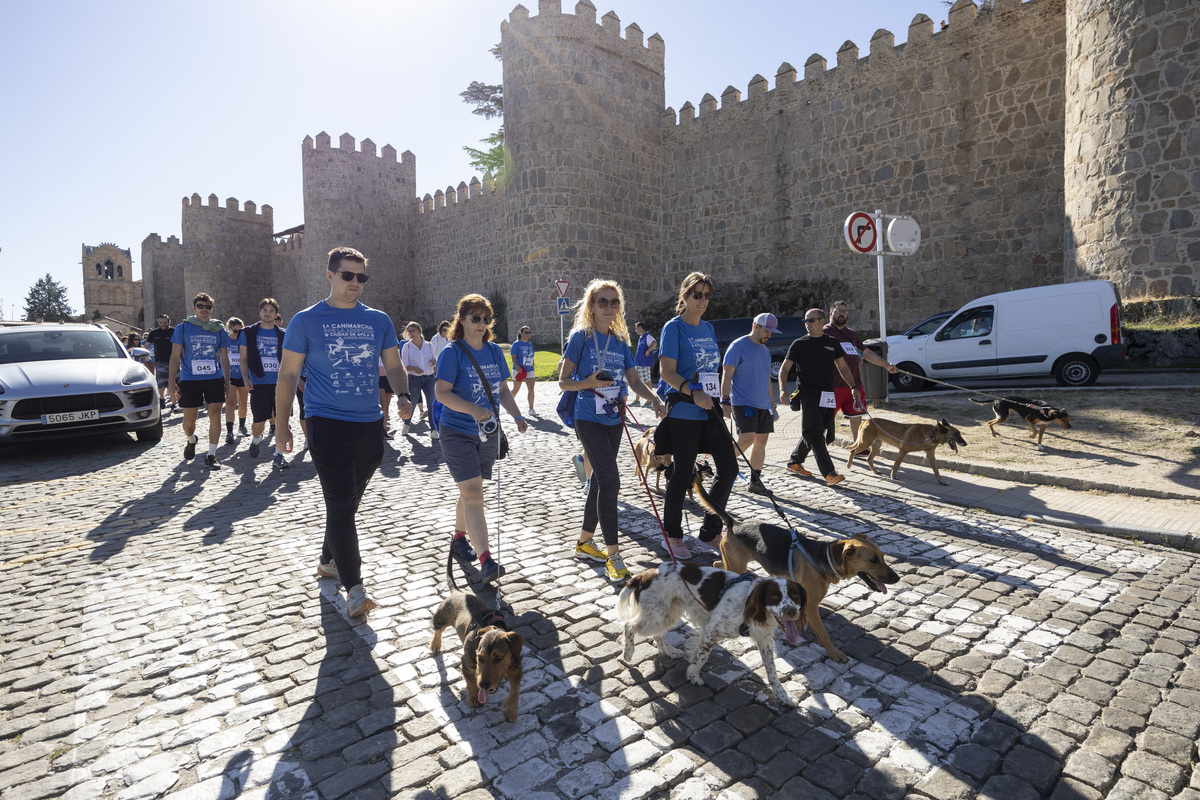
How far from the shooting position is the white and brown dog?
2.87 m

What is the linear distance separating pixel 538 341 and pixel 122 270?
63271mm

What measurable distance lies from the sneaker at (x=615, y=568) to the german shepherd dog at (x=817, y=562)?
86cm

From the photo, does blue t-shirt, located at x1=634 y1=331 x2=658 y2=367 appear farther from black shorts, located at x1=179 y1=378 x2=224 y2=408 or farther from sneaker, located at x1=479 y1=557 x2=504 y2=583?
sneaker, located at x1=479 y1=557 x2=504 y2=583

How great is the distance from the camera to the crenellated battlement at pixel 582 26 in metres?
23.4

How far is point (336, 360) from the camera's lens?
376cm

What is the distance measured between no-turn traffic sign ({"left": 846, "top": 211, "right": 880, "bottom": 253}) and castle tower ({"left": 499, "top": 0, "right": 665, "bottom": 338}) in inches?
591

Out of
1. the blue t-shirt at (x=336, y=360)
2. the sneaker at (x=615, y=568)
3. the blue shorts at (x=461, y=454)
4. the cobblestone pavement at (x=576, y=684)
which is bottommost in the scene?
the cobblestone pavement at (x=576, y=684)

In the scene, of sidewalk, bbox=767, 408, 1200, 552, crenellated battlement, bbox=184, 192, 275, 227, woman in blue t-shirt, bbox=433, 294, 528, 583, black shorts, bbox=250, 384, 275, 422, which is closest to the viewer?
woman in blue t-shirt, bbox=433, 294, 528, 583

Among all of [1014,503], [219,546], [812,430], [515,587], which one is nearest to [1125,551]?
[1014,503]

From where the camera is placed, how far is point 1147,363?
12406mm

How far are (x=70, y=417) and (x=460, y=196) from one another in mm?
27290

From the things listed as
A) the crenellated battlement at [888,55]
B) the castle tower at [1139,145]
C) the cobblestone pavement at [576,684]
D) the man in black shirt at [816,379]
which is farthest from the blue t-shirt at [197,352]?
the crenellated battlement at [888,55]

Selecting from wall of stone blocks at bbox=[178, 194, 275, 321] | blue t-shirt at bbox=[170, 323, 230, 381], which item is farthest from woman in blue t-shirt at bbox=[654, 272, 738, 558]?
wall of stone blocks at bbox=[178, 194, 275, 321]

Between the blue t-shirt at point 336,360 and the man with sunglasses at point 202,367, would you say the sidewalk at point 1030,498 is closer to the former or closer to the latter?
the blue t-shirt at point 336,360
